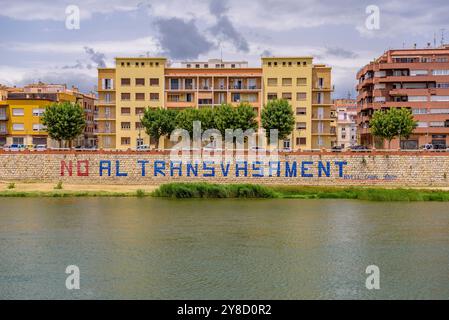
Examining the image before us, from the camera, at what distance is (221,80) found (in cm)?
10394

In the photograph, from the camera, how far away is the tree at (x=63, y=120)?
8750 cm

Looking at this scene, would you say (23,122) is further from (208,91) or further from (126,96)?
(208,91)

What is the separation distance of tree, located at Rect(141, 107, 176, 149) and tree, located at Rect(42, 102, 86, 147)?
9967 mm

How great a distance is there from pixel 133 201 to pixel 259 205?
12.7 meters

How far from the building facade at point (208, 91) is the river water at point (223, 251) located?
40.6 meters

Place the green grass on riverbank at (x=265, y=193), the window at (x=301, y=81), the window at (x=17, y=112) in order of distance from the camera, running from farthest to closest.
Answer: the window at (x=17, y=112) → the window at (x=301, y=81) → the green grass on riverbank at (x=265, y=193)

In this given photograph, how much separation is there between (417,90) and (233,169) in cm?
4392

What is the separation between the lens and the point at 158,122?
93.0 m

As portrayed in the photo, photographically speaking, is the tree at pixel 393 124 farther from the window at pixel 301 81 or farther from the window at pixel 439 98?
the window at pixel 439 98

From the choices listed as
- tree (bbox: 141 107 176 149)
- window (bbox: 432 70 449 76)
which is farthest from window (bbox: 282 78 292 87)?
window (bbox: 432 70 449 76)


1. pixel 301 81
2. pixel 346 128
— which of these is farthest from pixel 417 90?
pixel 346 128

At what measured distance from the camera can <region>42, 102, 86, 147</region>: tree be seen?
8750 centimetres

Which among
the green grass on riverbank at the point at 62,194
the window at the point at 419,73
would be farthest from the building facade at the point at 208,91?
the green grass on riverbank at the point at 62,194

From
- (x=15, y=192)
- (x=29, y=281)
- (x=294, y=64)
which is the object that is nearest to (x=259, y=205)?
(x=15, y=192)
